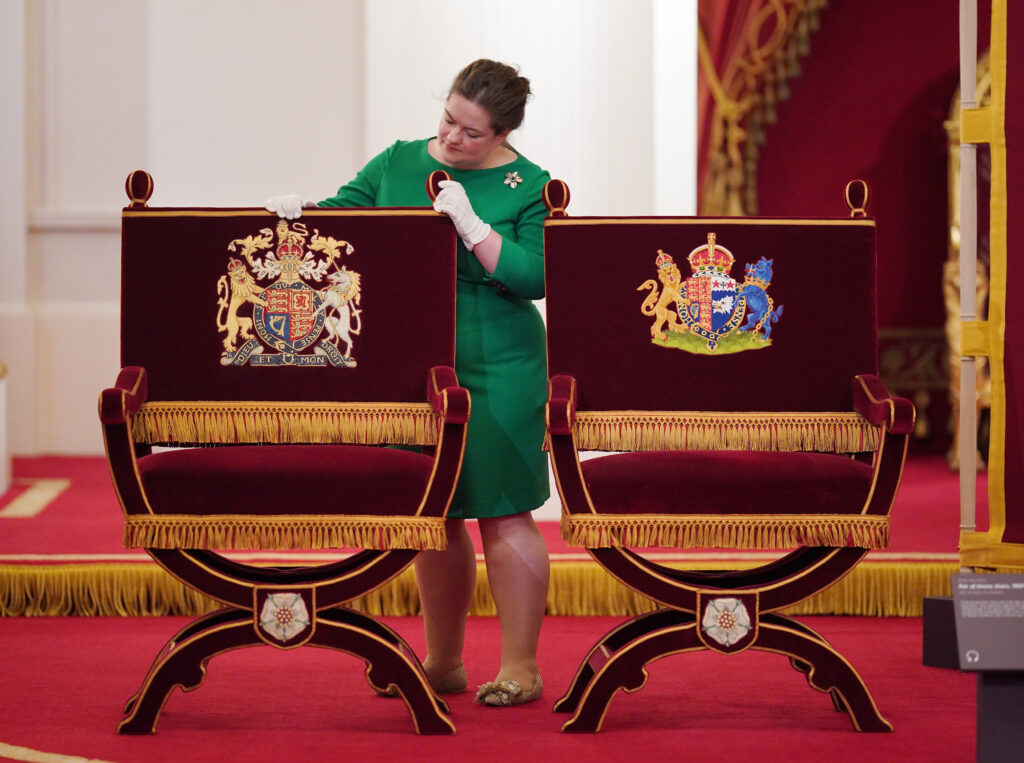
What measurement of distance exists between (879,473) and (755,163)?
3.70 metres

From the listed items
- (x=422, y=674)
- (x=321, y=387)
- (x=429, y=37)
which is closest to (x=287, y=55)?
(x=429, y=37)

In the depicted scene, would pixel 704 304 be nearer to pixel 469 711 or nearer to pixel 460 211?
pixel 460 211

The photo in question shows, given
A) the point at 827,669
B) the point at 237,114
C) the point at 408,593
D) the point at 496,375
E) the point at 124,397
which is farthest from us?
the point at 237,114

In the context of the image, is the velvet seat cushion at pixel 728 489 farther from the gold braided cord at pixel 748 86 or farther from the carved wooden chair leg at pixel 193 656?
the gold braided cord at pixel 748 86

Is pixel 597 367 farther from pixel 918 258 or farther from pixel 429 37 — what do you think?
pixel 918 258

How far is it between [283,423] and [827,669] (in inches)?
43.1

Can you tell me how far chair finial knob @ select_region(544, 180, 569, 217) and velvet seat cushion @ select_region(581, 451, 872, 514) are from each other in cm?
47

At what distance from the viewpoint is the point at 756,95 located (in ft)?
19.0

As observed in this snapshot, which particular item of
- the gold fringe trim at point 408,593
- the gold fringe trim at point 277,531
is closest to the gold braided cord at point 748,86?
the gold fringe trim at point 408,593

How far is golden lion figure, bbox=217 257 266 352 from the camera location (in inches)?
95.9

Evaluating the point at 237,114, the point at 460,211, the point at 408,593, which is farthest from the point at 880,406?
the point at 237,114

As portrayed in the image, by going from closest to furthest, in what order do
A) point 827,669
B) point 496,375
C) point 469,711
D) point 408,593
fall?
1. point 827,669
2. point 469,711
3. point 496,375
4. point 408,593

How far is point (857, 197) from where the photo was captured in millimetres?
2473

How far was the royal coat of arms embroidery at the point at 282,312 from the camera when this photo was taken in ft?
7.99
